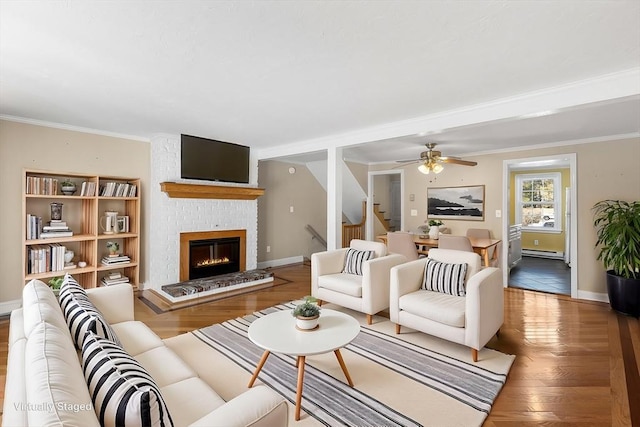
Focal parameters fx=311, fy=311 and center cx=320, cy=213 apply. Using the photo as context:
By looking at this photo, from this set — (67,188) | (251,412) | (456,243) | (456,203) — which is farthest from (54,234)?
(456,203)

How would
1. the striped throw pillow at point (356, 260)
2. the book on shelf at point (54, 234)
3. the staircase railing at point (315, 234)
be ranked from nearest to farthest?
the book on shelf at point (54, 234) < the striped throw pillow at point (356, 260) < the staircase railing at point (315, 234)

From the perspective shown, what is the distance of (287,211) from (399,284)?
12.6 ft

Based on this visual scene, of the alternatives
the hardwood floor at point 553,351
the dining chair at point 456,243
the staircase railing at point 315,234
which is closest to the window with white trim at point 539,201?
the hardwood floor at point 553,351

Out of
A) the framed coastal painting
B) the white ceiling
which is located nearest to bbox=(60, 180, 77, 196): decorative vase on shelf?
the white ceiling

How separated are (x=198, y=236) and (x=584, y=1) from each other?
4781 mm

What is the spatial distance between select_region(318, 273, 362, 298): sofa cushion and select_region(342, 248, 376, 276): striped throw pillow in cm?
8

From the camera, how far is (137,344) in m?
1.93

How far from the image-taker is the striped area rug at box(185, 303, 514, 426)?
192 cm

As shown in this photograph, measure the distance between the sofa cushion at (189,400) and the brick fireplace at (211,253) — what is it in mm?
3381

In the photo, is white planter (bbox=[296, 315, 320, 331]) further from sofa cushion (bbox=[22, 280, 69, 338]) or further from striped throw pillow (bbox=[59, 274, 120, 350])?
sofa cushion (bbox=[22, 280, 69, 338])

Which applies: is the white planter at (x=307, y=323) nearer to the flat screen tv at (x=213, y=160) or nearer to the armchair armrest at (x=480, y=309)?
the armchair armrest at (x=480, y=309)

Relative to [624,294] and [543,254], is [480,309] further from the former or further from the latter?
[543,254]

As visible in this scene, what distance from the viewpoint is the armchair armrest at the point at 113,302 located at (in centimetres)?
231

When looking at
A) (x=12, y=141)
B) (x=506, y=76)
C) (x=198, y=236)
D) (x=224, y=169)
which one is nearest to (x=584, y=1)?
(x=506, y=76)
